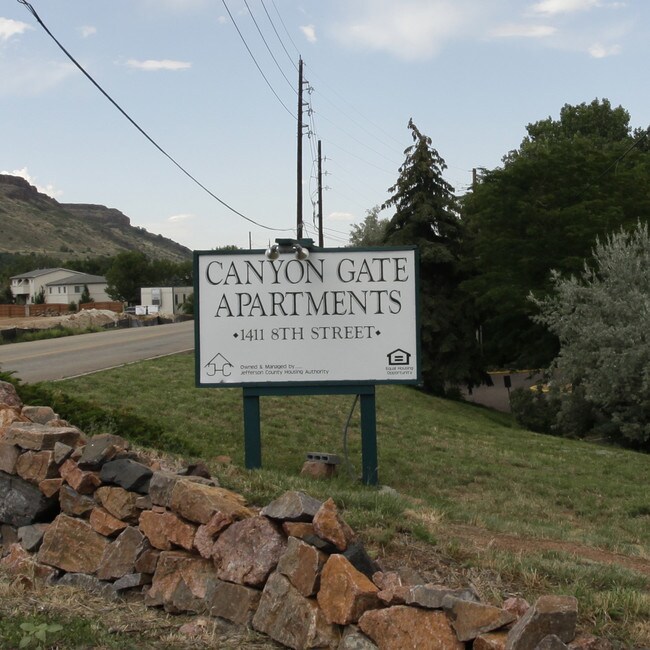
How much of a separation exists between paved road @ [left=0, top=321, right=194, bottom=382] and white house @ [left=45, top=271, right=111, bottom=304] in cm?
7870

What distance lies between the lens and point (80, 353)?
2062cm

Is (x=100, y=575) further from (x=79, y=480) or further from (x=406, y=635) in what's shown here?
(x=406, y=635)

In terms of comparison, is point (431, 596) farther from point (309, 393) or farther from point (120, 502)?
point (309, 393)

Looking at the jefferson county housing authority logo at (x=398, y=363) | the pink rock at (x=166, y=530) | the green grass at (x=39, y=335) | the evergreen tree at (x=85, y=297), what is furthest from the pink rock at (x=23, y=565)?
the evergreen tree at (x=85, y=297)

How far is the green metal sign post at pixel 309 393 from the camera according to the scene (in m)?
9.93

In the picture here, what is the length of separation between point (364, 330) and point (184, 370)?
302 inches

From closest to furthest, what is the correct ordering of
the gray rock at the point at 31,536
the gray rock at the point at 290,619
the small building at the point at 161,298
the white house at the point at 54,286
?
1. the gray rock at the point at 290,619
2. the gray rock at the point at 31,536
3. the small building at the point at 161,298
4. the white house at the point at 54,286

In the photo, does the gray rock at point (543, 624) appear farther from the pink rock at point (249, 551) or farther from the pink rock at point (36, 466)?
the pink rock at point (36, 466)

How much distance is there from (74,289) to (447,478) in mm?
99069

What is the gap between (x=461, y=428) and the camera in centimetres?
1664

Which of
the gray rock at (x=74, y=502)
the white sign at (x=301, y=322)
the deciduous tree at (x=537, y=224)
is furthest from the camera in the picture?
the deciduous tree at (x=537, y=224)

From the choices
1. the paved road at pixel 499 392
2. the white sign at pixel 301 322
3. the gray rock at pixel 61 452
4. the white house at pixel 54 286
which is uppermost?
the white house at pixel 54 286

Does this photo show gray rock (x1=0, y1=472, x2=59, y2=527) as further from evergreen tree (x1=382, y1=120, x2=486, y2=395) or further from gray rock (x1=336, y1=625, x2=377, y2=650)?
evergreen tree (x1=382, y1=120, x2=486, y2=395)

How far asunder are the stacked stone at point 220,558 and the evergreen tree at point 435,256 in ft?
77.7
